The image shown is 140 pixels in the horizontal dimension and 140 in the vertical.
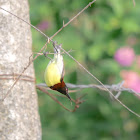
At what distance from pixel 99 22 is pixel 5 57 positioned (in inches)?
64.2

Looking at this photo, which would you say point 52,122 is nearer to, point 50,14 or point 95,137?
point 95,137

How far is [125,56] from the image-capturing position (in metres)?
3.13

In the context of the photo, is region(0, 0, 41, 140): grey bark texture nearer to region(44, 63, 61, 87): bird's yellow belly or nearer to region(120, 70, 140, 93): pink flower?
region(44, 63, 61, 87): bird's yellow belly

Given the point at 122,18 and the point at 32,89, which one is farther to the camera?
the point at 122,18

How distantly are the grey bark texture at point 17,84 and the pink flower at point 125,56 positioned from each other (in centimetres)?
165

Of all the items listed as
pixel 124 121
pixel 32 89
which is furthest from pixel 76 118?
pixel 32 89

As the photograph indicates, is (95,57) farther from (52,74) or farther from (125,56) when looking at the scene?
(52,74)

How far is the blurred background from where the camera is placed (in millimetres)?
2977

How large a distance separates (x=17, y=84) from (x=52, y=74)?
18cm

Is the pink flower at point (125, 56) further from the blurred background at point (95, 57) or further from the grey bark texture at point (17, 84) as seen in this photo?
the grey bark texture at point (17, 84)

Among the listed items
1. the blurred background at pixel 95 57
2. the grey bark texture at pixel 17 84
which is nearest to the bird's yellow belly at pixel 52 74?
the grey bark texture at pixel 17 84

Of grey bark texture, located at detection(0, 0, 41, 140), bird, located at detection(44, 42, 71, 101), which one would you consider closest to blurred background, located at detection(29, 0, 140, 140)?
grey bark texture, located at detection(0, 0, 41, 140)

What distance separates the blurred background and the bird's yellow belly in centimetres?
150

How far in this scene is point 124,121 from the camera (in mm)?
3381
